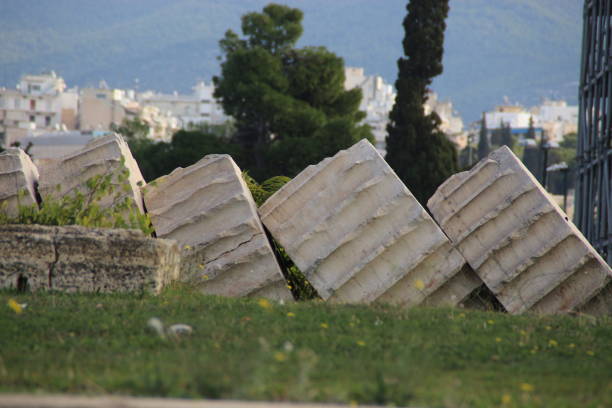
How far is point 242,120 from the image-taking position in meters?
41.4

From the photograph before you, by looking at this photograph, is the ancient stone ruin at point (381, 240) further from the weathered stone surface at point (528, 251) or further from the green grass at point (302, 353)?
the green grass at point (302, 353)

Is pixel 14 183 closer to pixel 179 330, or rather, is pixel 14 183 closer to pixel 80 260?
pixel 80 260

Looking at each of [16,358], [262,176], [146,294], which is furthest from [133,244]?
[262,176]

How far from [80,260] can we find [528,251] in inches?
149

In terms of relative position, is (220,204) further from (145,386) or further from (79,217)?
(145,386)

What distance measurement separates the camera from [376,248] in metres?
7.54

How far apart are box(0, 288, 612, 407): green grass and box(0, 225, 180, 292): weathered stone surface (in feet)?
0.64

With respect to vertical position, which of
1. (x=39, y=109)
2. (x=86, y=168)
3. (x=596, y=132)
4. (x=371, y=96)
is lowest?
(x=86, y=168)

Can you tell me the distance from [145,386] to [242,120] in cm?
3832

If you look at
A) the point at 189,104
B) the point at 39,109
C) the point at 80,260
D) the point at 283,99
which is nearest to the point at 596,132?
the point at 80,260

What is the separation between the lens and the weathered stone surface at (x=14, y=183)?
7.75 meters

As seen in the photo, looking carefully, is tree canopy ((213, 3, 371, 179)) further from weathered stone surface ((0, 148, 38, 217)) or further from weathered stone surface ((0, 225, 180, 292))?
weathered stone surface ((0, 225, 180, 292))

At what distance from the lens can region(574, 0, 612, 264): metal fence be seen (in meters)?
19.5

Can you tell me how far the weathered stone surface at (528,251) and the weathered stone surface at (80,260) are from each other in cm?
284
